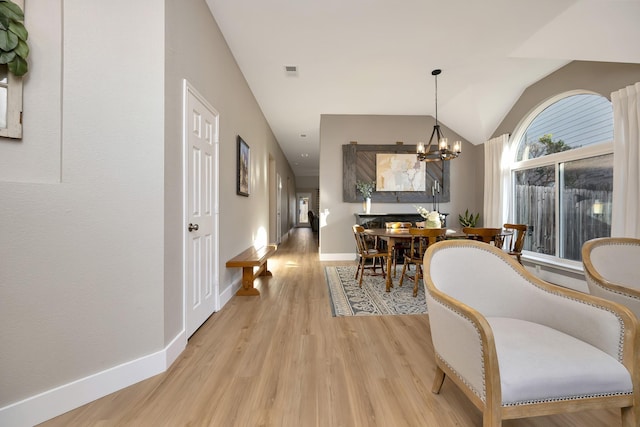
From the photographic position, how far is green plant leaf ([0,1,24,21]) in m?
1.20

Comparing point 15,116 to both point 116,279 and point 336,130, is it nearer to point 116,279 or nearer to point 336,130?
point 116,279

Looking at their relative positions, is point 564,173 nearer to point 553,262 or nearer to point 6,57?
point 553,262

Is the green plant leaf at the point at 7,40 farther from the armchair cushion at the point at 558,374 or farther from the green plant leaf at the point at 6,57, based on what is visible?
the armchair cushion at the point at 558,374

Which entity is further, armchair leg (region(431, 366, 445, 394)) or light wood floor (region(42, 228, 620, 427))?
armchair leg (region(431, 366, 445, 394))

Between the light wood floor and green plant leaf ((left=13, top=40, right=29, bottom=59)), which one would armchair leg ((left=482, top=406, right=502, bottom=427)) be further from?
green plant leaf ((left=13, top=40, right=29, bottom=59))

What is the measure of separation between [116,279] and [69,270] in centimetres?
22

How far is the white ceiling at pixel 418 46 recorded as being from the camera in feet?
8.41

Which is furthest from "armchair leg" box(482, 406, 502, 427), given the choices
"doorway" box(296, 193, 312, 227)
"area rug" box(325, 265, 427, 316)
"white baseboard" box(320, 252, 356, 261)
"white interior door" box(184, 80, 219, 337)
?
"doorway" box(296, 193, 312, 227)

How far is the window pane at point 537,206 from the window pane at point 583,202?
17cm

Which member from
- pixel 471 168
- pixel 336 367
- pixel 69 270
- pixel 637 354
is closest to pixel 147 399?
pixel 69 270

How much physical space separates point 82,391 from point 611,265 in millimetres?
3234

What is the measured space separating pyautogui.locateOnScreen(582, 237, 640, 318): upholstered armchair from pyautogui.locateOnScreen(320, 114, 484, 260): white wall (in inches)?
151

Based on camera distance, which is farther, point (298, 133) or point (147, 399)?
point (298, 133)

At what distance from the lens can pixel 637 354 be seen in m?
1.06
